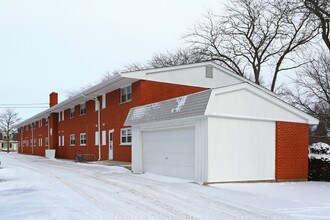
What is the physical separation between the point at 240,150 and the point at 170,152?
9.93 ft

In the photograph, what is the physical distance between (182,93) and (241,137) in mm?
9777

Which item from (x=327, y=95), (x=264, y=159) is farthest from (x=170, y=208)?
(x=327, y=95)

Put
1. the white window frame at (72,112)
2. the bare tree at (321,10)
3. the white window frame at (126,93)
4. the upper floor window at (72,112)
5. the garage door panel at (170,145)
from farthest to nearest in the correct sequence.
Result: the upper floor window at (72,112) → the white window frame at (72,112) → the white window frame at (126,93) → the bare tree at (321,10) → the garage door panel at (170,145)

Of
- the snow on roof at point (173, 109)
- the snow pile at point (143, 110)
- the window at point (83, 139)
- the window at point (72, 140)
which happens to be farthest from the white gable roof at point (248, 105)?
the window at point (72, 140)

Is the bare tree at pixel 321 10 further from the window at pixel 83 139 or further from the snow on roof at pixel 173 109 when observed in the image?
the window at pixel 83 139

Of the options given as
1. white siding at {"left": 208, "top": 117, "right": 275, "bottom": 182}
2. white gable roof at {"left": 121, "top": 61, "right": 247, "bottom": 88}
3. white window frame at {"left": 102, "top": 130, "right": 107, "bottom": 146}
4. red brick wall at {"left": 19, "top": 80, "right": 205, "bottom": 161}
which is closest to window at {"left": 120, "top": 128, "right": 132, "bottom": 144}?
red brick wall at {"left": 19, "top": 80, "right": 205, "bottom": 161}

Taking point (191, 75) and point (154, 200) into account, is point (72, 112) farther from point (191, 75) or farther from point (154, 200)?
point (154, 200)

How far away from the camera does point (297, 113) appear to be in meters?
15.6

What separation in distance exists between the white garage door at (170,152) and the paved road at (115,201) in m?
1.15

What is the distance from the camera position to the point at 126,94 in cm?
2345

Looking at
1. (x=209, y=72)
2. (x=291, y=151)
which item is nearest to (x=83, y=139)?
(x=209, y=72)

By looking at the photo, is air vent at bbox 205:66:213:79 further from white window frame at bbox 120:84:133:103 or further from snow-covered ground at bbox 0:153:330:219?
snow-covered ground at bbox 0:153:330:219

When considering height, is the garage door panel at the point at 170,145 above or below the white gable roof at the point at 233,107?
below

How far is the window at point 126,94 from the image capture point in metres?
22.9
